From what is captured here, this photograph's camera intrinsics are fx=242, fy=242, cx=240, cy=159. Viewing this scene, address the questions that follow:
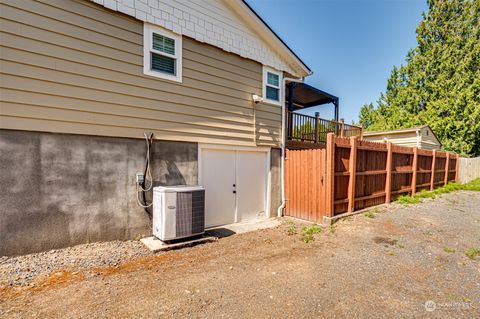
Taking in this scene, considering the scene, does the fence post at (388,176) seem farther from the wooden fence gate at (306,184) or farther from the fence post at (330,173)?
the wooden fence gate at (306,184)

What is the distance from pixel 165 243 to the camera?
4.82 metres

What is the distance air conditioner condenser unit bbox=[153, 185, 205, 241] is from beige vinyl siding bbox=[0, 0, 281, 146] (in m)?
1.35

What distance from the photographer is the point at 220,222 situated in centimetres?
648

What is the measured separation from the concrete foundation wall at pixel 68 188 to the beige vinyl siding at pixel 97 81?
10.2 inches

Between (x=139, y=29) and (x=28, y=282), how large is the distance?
481cm

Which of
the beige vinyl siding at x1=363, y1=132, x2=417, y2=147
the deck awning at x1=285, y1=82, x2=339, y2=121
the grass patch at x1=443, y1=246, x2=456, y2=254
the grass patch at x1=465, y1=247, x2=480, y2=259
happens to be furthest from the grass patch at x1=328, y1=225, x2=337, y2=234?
the beige vinyl siding at x1=363, y1=132, x2=417, y2=147

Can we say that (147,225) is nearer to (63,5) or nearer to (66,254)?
(66,254)

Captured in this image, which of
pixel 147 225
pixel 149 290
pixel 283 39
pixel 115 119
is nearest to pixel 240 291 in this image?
pixel 149 290

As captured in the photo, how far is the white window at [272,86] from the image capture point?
Result: 750 cm

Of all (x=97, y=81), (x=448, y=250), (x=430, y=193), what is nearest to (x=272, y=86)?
(x=97, y=81)

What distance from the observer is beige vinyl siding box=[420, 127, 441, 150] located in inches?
630

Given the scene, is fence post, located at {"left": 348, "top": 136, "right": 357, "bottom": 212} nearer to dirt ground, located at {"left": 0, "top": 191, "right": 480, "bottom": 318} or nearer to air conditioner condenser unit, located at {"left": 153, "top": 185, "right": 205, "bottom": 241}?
dirt ground, located at {"left": 0, "top": 191, "right": 480, "bottom": 318}

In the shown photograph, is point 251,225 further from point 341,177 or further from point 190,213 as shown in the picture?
point 341,177

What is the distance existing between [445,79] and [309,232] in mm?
23621
